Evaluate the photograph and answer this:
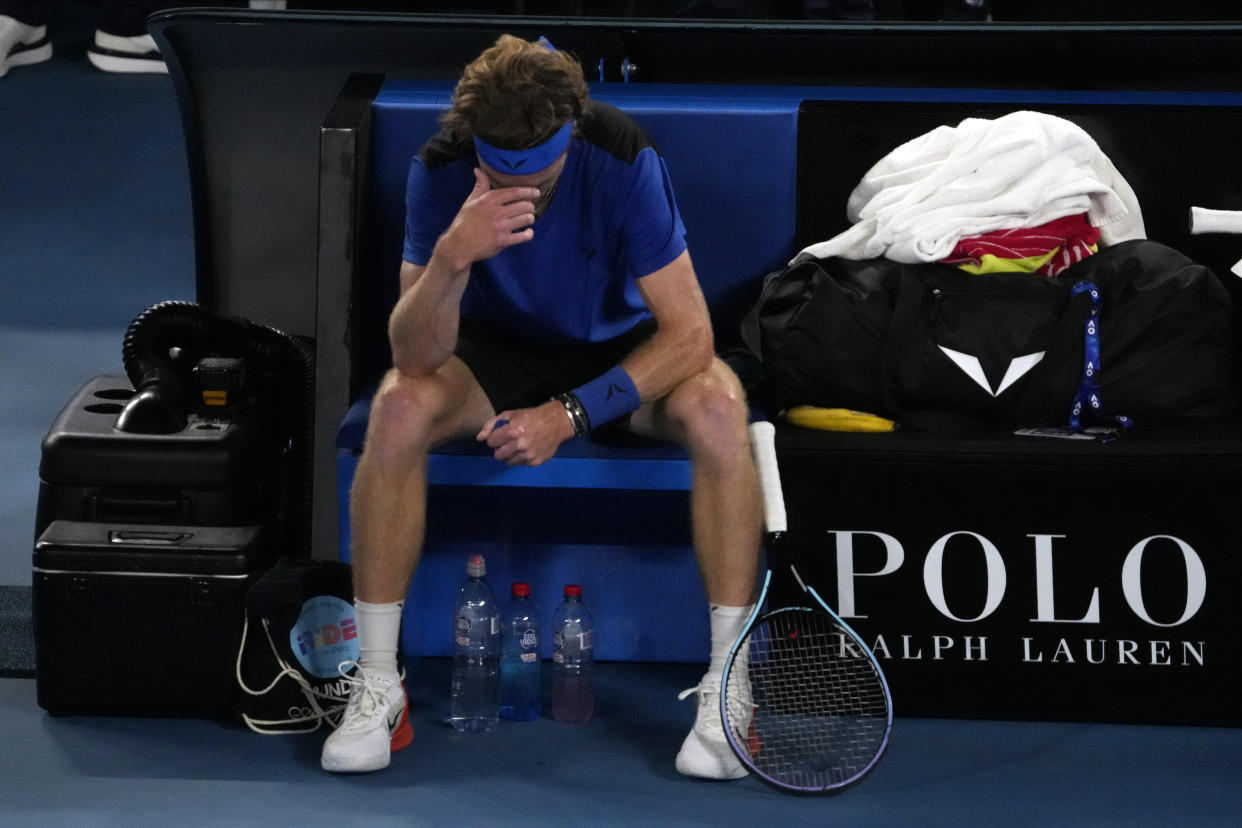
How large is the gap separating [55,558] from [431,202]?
885mm

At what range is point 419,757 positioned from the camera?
3010mm

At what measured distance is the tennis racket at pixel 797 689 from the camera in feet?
9.57

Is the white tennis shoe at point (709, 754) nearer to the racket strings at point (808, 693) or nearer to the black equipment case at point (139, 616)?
the racket strings at point (808, 693)

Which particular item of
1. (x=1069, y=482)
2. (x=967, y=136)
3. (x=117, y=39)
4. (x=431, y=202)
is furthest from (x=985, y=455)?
(x=117, y=39)

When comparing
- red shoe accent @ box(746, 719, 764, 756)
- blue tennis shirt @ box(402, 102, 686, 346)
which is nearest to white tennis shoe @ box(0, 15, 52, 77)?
blue tennis shirt @ box(402, 102, 686, 346)

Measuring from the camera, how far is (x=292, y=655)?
3084 millimetres

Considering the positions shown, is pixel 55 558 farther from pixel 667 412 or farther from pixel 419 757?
pixel 667 412

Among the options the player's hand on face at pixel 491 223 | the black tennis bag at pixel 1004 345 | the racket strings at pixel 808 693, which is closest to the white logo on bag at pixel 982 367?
the black tennis bag at pixel 1004 345

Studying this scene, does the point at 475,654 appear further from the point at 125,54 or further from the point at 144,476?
the point at 125,54

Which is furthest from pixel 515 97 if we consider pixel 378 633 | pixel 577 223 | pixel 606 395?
pixel 378 633

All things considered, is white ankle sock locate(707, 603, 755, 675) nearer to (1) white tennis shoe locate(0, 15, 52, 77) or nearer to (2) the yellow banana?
(2) the yellow banana

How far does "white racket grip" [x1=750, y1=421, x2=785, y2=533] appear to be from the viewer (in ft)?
9.65

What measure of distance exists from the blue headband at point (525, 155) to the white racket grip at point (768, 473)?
0.61 m

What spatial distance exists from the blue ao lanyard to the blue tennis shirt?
2.43ft
